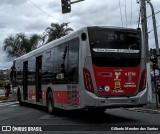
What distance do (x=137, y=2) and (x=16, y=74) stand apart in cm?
919

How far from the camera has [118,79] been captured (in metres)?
15.4

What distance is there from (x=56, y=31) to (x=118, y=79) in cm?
5028

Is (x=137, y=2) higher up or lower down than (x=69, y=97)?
higher up

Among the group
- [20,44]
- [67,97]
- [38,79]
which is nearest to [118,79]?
[67,97]

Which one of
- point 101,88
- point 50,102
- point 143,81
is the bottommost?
point 50,102

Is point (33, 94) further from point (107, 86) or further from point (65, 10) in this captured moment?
point (107, 86)

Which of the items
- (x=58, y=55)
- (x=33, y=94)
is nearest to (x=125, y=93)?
(x=58, y=55)

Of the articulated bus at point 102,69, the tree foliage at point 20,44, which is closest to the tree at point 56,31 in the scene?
the tree foliage at point 20,44

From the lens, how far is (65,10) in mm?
23391

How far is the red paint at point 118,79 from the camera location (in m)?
15.1

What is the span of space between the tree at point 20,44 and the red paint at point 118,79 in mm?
60226

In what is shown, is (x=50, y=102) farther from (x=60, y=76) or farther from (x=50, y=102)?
(x=60, y=76)

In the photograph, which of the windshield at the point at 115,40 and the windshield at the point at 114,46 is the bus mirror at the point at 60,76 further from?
the windshield at the point at 115,40

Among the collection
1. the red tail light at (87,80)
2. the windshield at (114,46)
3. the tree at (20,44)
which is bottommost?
the red tail light at (87,80)
